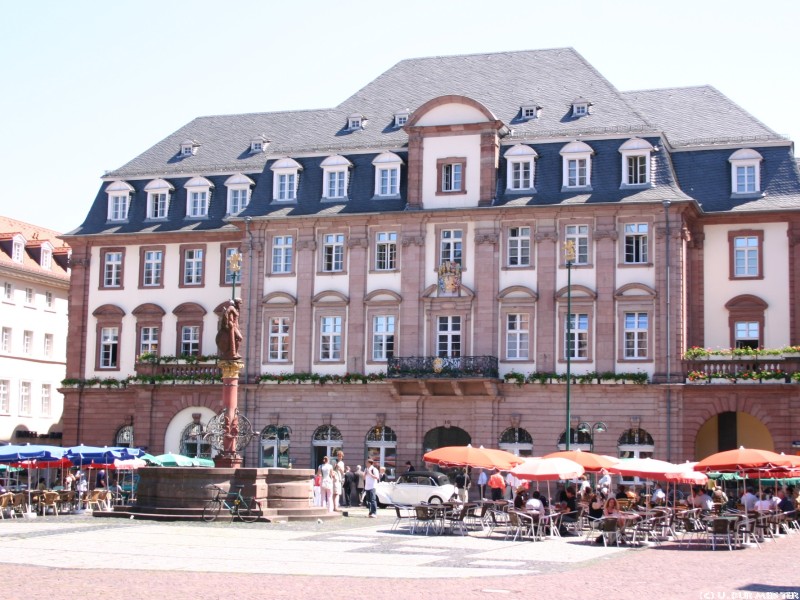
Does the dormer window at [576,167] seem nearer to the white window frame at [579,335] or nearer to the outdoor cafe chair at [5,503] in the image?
the white window frame at [579,335]

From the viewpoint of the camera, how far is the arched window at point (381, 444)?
57219 mm

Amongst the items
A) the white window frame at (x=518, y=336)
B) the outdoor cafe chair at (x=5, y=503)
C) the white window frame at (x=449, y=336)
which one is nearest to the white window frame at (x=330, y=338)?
the white window frame at (x=449, y=336)

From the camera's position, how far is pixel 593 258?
55.8m

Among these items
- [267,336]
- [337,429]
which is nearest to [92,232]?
[267,336]

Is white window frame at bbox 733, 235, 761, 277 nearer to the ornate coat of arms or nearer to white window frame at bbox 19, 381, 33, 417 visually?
the ornate coat of arms

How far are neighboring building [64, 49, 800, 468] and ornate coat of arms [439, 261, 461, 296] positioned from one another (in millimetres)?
89

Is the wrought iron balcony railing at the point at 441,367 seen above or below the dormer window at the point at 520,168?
below

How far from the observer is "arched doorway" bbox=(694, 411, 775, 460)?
181 feet

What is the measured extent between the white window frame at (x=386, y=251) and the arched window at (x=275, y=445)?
814 centimetres

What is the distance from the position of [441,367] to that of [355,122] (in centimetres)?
1359

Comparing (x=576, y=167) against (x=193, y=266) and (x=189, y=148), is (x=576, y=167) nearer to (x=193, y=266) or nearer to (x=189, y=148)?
(x=193, y=266)

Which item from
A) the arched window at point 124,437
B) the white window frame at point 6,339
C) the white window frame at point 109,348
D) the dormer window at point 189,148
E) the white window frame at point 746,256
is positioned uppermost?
the dormer window at point 189,148

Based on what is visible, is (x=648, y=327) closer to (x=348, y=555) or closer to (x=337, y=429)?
(x=337, y=429)

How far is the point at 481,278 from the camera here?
186 ft
